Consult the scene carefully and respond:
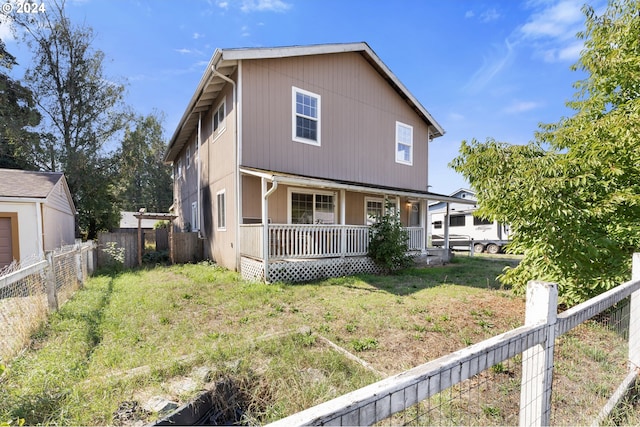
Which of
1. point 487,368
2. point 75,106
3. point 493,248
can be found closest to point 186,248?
point 487,368

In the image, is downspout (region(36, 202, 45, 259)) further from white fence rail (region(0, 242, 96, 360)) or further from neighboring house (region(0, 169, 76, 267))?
white fence rail (region(0, 242, 96, 360))

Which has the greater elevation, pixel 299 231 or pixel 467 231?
pixel 299 231

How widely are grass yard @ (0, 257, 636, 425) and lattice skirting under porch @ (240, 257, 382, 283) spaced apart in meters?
0.56

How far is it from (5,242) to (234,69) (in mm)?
9072

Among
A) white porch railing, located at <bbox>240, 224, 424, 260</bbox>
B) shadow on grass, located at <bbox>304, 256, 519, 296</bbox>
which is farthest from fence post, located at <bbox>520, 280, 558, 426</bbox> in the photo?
white porch railing, located at <bbox>240, 224, 424, 260</bbox>

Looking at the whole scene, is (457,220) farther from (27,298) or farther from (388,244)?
(27,298)

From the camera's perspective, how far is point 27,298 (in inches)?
174

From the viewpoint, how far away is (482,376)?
130 inches

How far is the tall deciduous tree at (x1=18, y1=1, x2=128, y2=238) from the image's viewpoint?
16828 mm

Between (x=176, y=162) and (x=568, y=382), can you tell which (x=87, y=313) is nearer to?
(x=568, y=382)

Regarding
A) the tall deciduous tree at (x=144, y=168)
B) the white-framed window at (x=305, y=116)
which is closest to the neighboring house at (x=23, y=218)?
the tall deciduous tree at (x=144, y=168)

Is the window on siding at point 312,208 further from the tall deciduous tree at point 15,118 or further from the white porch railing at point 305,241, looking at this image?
the tall deciduous tree at point 15,118

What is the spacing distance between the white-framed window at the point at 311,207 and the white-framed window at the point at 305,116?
1803mm

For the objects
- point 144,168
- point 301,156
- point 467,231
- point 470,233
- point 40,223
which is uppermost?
point 144,168
